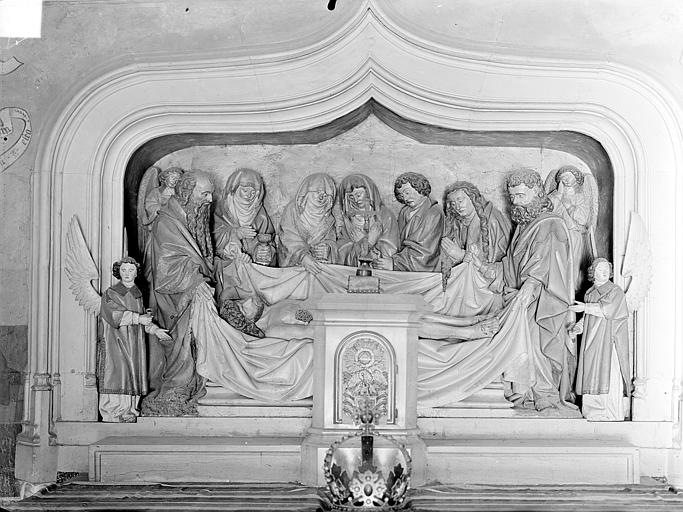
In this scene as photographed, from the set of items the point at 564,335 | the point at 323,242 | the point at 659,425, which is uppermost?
the point at 323,242

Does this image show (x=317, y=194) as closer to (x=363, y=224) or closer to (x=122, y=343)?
(x=363, y=224)

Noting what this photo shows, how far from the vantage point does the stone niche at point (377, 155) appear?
30.9 ft

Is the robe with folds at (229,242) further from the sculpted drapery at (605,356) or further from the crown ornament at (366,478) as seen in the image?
the sculpted drapery at (605,356)

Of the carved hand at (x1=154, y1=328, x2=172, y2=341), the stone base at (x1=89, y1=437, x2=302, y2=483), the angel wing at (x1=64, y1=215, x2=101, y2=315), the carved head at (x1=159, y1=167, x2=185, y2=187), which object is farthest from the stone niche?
the stone base at (x1=89, y1=437, x2=302, y2=483)

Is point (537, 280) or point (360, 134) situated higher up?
point (360, 134)

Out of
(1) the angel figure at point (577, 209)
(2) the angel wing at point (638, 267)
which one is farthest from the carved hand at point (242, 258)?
(2) the angel wing at point (638, 267)

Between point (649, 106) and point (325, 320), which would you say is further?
point (649, 106)

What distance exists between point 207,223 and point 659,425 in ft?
12.8

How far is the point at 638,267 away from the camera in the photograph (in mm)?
9039

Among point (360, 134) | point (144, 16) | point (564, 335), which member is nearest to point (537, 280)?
point (564, 335)

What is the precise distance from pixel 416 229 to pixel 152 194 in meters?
2.16

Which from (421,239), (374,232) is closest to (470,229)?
(421,239)

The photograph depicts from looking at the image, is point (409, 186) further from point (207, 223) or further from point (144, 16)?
point (144, 16)

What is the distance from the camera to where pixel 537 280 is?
29.6 feet
